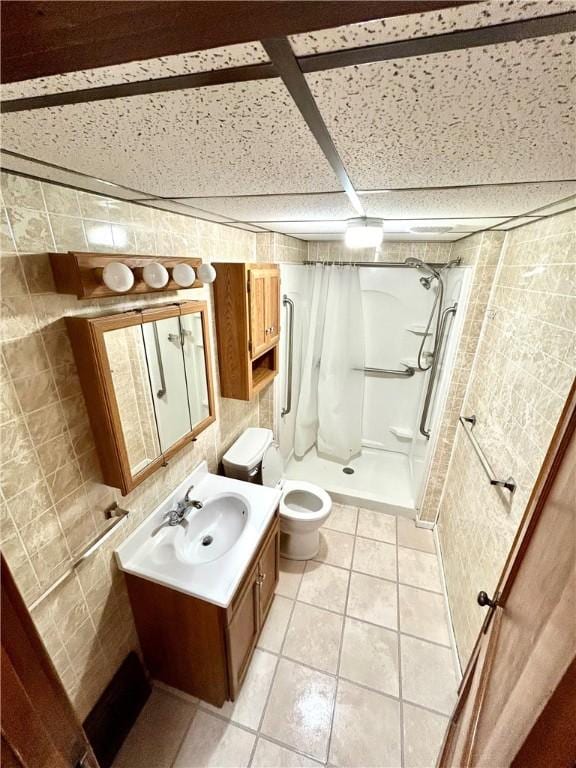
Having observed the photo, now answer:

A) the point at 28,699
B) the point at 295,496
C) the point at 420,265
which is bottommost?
the point at 295,496

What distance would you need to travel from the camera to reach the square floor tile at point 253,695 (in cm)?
137

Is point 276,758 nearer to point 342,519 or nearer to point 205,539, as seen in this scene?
Result: point 205,539

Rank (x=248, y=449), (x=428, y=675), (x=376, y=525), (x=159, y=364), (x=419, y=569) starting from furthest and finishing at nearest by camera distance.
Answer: (x=376, y=525) < (x=419, y=569) < (x=248, y=449) < (x=428, y=675) < (x=159, y=364)

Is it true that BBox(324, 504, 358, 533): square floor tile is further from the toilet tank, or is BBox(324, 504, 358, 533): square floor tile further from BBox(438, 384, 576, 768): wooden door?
BBox(438, 384, 576, 768): wooden door

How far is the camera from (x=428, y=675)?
1.52 m

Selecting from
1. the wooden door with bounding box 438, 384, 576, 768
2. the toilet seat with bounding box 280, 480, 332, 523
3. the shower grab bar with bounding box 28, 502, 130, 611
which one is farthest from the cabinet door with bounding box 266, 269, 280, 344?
the wooden door with bounding box 438, 384, 576, 768

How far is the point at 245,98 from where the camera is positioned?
1.35 ft

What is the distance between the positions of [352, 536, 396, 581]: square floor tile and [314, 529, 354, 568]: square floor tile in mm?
50

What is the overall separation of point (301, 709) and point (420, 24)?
2.14 meters

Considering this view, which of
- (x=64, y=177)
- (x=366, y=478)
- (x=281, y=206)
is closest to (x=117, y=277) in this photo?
(x=64, y=177)

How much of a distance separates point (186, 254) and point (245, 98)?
1.02 m

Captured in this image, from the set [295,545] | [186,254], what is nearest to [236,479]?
[295,545]

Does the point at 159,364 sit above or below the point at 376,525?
above

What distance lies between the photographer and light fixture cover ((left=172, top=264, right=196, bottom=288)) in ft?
3.66
